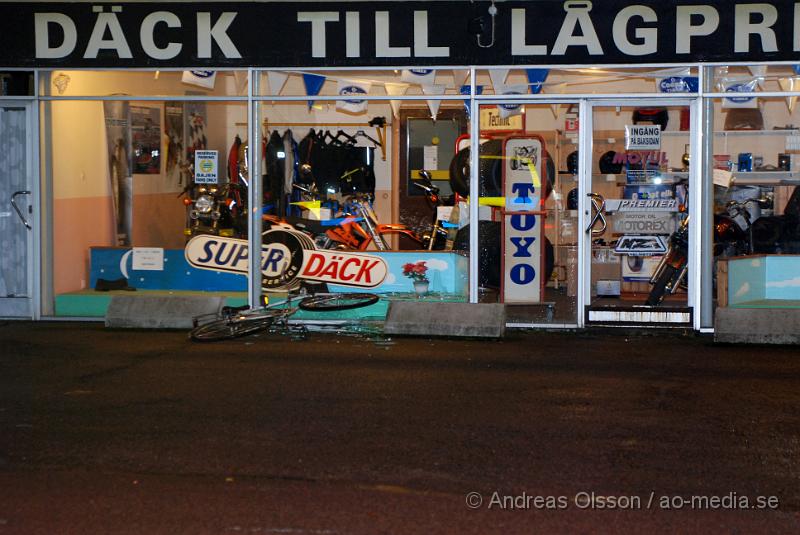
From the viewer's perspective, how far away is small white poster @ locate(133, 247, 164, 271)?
45.3 ft

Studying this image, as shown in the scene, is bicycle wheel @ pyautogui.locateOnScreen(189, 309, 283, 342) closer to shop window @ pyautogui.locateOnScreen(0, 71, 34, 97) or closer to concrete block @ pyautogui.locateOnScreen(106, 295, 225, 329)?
concrete block @ pyautogui.locateOnScreen(106, 295, 225, 329)

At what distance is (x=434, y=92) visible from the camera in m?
13.4

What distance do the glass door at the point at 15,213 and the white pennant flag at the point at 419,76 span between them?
4738 mm

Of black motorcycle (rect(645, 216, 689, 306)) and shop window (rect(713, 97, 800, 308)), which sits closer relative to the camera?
shop window (rect(713, 97, 800, 308))

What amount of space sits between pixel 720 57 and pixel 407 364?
17.3ft

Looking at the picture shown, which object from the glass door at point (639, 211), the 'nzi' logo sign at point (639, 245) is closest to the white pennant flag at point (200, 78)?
the glass door at point (639, 211)

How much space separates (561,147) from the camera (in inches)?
531

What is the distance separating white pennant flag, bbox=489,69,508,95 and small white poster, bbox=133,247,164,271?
15.0 ft

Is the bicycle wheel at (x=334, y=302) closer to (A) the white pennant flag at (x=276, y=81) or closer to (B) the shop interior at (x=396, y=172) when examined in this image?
(B) the shop interior at (x=396, y=172)

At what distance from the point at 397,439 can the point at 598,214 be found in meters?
6.32

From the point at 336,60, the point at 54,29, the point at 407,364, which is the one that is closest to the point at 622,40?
the point at 336,60

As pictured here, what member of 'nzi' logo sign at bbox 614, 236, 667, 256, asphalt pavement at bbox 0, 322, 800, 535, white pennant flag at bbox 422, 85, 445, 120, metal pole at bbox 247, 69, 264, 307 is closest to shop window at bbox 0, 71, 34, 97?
metal pole at bbox 247, 69, 264, 307

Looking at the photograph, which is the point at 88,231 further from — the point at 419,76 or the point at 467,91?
the point at 467,91

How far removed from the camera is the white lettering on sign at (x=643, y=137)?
1315 centimetres
